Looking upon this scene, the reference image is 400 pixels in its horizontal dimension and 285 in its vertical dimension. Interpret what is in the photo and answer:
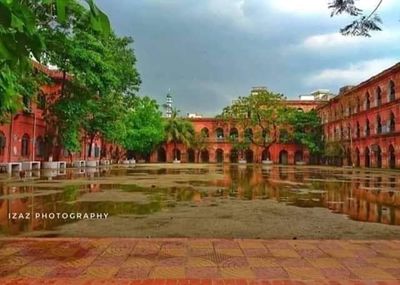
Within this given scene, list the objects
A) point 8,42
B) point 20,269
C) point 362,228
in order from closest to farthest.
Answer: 1. point 8,42
2. point 20,269
3. point 362,228

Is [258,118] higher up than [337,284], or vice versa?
[258,118]

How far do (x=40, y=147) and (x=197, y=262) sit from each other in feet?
108

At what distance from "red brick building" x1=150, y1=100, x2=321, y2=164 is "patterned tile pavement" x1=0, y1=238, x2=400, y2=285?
60771 millimetres

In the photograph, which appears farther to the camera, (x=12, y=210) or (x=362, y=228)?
(x=12, y=210)

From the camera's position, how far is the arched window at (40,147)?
33844mm

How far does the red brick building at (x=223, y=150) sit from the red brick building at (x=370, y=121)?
917cm

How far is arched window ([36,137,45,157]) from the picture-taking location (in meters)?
33.8

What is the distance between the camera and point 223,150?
68.9 metres

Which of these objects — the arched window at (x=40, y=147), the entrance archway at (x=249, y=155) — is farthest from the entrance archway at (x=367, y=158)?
the arched window at (x=40, y=147)

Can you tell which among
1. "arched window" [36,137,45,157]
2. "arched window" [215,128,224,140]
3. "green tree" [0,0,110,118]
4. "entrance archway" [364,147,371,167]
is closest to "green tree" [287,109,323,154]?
"arched window" [215,128,224,140]

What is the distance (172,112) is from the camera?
6481 centimetres

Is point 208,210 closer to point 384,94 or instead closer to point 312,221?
point 312,221

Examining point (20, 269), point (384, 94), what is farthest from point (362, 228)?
point (384, 94)

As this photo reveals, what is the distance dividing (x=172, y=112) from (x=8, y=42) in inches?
2484
